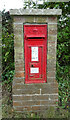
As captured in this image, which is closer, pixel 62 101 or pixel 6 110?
pixel 6 110

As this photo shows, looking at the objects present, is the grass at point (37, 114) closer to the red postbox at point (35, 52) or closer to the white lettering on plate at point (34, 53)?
the red postbox at point (35, 52)

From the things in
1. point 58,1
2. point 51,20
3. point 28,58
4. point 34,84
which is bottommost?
point 34,84

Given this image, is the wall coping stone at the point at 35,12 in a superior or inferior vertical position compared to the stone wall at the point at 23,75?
superior

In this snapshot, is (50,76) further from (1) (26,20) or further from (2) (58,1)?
(2) (58,1)

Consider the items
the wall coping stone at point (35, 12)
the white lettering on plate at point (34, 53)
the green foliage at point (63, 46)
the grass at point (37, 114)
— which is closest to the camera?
the wall coping stone at point (35, 12)

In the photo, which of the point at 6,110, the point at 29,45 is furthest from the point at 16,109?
the point at 29,45

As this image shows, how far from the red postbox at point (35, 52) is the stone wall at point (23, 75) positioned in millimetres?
75

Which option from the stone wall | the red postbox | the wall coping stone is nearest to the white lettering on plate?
the red postbox

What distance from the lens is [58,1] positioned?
12.1 feet

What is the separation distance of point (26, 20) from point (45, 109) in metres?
1.94

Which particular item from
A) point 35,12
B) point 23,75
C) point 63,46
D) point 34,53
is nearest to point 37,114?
point 23,75

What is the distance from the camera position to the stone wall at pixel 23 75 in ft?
7.71

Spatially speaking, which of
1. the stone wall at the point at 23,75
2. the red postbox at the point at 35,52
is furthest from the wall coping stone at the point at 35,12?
the red postbox at the point at 35,52

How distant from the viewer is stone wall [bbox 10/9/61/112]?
2.35 metres
